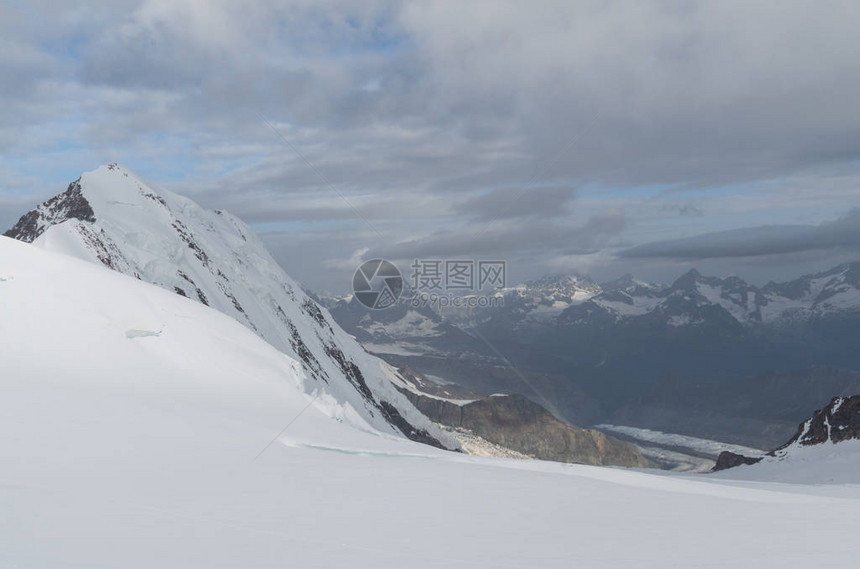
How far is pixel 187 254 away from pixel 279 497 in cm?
10491

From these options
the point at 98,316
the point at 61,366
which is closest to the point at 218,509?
the point at 61,366

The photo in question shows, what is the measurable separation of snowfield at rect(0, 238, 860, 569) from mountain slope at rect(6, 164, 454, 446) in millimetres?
30818

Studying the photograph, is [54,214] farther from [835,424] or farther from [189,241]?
[835,424]

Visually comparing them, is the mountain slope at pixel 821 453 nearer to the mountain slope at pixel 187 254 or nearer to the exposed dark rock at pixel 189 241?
the mountain slope at pixel 187 254

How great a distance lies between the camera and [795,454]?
3632 inches

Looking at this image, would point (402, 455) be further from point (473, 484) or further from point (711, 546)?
point (711, 546)

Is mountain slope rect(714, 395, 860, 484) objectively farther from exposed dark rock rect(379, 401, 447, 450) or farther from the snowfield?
exposed dark rock rect(379, 401, 447, 450)

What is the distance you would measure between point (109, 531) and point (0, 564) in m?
1.93

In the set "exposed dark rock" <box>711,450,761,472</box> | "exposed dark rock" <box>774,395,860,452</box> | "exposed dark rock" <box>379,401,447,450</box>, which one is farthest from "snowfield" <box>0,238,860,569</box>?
"exposed dark rock" <box>379,401,447,450</box>

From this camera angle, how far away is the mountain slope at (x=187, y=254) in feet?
291

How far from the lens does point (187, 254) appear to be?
364 ft

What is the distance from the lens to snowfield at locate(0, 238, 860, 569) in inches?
440

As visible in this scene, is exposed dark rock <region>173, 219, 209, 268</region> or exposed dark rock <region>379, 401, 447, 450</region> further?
exposed dark rock <region>379, 401, 447, 450</region>

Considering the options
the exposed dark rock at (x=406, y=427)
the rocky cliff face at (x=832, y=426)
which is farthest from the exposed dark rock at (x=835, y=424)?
the exposed dark rock at (x=406, y=427)
